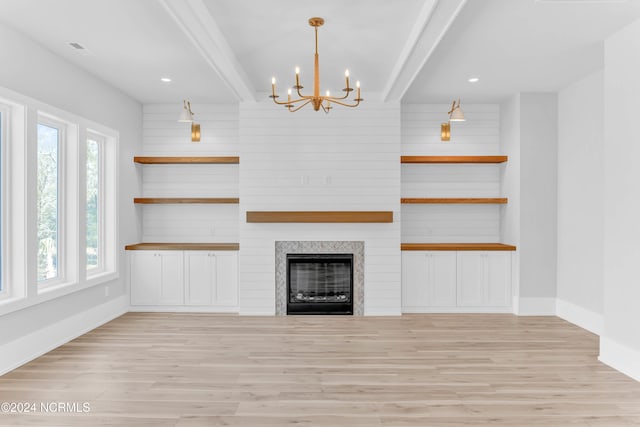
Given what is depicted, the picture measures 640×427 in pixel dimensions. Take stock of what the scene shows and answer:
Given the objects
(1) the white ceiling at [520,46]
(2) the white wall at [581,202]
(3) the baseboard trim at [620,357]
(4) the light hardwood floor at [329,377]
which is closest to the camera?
(4) the light hardwood floor at [329,377]

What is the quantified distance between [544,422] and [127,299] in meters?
4.92

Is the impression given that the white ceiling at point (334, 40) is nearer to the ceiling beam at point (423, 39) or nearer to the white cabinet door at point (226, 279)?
the ceiling beam at point (423, 39)

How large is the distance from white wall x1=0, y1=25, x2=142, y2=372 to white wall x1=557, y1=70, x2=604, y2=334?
5517 millimetres

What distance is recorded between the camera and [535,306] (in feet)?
17.9

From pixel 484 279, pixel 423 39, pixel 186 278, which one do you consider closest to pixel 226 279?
pixel 186 278

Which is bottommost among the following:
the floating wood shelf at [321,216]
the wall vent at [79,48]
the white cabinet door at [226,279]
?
the white cabinet door at [226,279]

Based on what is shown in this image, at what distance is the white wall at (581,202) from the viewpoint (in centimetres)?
461

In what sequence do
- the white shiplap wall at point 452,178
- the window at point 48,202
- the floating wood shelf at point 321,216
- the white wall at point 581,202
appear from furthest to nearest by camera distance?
1. the white shiplap wall at point 452,178
2. the floating wood shelf at point 321,216
3. the white wall at point 581,202
4. the window at point 48,202

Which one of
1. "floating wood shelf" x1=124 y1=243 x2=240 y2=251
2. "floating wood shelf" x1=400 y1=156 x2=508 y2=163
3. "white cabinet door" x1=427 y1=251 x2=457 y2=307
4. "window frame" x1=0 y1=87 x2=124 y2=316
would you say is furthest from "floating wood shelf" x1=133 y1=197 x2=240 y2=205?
"white cabinet door" x1=427 y1=251 x2=457 y2=307

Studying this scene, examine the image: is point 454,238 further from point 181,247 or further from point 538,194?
point 181,247

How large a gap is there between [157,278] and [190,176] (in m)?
1.48

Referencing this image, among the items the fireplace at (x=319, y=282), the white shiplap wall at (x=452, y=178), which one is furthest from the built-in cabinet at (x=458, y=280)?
the fireplace at (x=319, y=282)

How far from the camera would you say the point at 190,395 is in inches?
121

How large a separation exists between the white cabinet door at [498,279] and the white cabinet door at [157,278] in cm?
402
